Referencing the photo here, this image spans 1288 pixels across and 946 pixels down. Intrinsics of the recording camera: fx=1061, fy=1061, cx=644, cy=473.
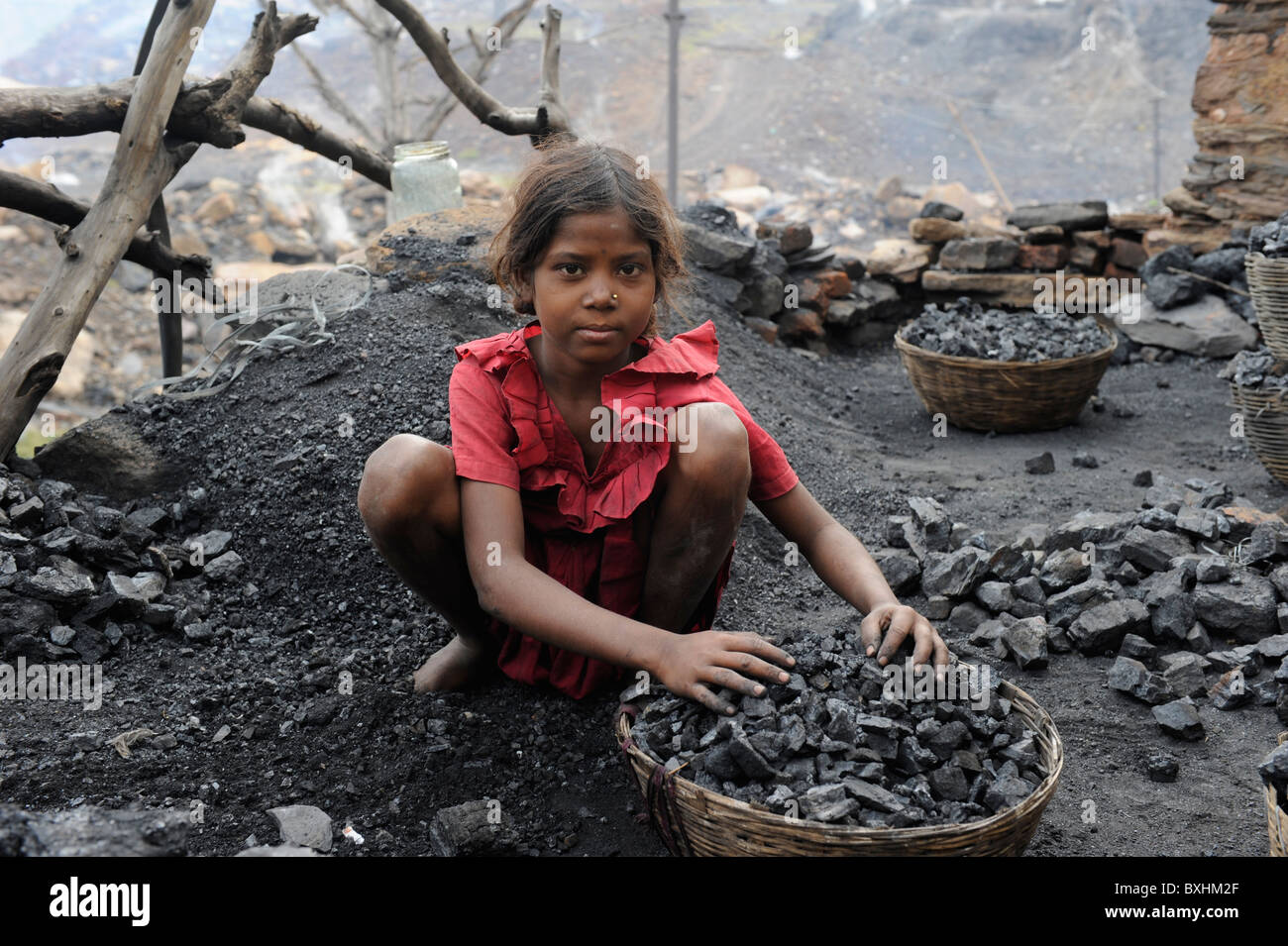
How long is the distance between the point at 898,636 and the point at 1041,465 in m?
2.78

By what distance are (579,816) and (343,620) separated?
1.07 metres

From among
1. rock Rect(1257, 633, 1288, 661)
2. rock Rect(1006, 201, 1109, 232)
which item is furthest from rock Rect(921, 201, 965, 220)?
rock Rect(1257, 633, 1288, 661)

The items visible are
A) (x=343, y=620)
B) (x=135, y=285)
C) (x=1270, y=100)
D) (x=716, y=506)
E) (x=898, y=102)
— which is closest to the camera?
(x=716, y=506)

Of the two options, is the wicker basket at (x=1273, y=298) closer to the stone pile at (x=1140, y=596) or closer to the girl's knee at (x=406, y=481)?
the stone pile at (x=1140, y=596)

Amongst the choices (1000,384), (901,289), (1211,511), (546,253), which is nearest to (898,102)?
(901,289)

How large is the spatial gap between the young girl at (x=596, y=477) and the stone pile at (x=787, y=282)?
373 centimetres

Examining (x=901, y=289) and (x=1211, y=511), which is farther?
(x=901, y=289)

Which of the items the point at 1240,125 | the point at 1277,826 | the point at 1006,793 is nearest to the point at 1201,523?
the point at 1277,826

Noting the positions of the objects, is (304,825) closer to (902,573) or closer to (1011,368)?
(902,573)

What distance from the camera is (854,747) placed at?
1.80 meters

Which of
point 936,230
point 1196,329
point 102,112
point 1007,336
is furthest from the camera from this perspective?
point 936,230

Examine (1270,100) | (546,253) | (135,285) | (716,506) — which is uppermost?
(1270,100)

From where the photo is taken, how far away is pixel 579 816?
215cm
